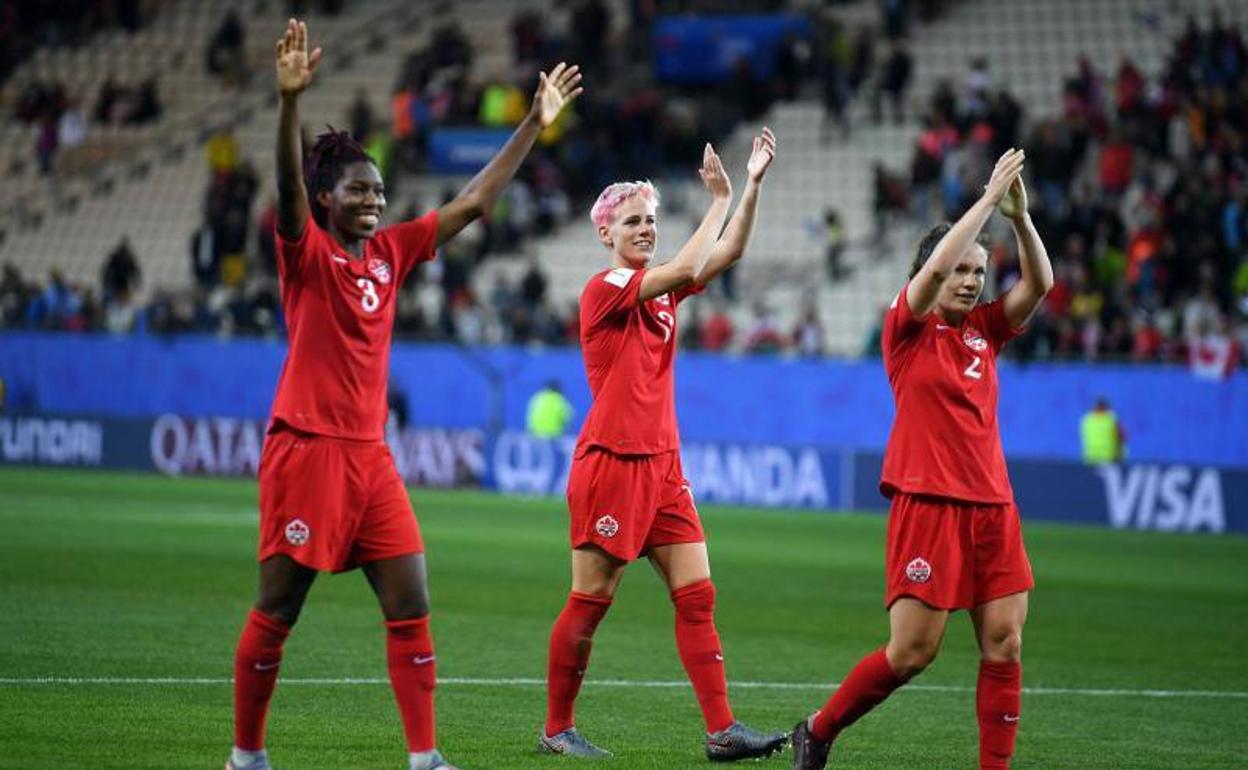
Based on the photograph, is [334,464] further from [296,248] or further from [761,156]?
[761,156]

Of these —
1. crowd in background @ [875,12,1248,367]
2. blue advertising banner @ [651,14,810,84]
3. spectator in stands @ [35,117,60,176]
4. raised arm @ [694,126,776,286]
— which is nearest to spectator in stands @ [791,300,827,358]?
crowd in background @ [875,12,1248,367]

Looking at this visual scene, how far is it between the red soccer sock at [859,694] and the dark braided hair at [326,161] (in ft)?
8.79

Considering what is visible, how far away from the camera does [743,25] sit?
3925cm

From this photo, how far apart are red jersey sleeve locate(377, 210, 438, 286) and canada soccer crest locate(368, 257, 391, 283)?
6cm

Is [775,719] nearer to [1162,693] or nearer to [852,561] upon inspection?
[1162,693]

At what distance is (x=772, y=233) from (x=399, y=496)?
95.4ft

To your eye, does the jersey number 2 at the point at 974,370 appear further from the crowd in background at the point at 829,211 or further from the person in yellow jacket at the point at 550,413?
the person in yellow jacket at the point at 550,413

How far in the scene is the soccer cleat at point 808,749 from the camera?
8.70 m

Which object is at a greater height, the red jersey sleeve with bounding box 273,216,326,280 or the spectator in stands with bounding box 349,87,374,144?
the spectator in stands with bounding box 349,87,374,144

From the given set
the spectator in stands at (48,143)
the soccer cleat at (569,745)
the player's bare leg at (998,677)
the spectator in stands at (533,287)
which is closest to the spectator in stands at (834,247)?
the spectator in stands at (533,287)

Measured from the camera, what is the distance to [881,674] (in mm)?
8453

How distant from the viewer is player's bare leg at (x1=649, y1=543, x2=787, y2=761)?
9.29 metres

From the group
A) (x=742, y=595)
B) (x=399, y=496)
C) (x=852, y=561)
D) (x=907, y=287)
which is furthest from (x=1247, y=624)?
(x=399, y=496)

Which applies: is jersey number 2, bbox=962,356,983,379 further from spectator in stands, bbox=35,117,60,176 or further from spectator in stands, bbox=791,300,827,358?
spectator in stands, bbox=35,117,60,176
